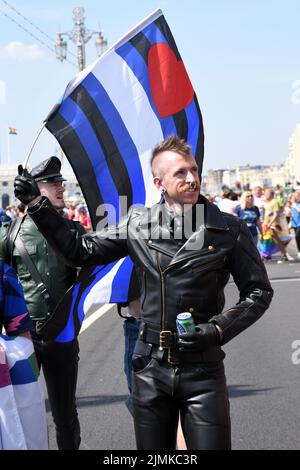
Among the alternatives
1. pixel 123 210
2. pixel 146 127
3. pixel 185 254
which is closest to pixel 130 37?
pixel 146 127

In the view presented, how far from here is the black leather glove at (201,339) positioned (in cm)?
342

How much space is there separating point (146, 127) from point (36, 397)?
2.34 m

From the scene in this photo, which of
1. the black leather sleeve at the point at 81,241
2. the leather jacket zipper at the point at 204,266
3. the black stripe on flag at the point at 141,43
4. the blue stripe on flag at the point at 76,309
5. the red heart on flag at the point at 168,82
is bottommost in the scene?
the blue stripe on flag at the point at 76,309

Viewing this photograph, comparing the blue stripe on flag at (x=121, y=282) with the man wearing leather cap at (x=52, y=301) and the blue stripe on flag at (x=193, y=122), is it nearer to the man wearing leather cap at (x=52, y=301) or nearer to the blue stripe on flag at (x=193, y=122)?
the man wearing leather cap at (x=52, y=301)

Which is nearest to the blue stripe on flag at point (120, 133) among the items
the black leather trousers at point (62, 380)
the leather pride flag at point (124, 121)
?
the leather pride flag at point (124, 121)

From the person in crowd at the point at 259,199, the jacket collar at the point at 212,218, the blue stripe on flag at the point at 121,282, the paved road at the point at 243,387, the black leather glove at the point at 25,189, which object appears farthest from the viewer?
the person in crowd at the point at 259,199

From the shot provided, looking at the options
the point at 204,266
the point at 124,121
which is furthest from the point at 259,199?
the point at 204,266

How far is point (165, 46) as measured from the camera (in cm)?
538

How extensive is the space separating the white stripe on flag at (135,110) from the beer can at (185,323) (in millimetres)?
2022

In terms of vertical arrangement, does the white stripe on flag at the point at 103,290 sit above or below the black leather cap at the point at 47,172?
below

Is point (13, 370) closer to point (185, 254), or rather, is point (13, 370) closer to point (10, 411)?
point (10, 411)

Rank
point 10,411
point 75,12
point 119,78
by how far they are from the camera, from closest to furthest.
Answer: point 10,411 < point 119,78 < point 75,12

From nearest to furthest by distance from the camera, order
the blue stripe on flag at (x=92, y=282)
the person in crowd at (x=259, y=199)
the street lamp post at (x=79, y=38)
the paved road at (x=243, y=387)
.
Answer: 1. the blue stripe on flag at (x=92, y=282)
2. the paved road at (x=243, y=387)
3. the person in crowd at (x=259, y=199)
4. the street lamp post at (x=79, y=38)

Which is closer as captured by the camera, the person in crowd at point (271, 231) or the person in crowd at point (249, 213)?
the person in crowd at point (249, 213)
